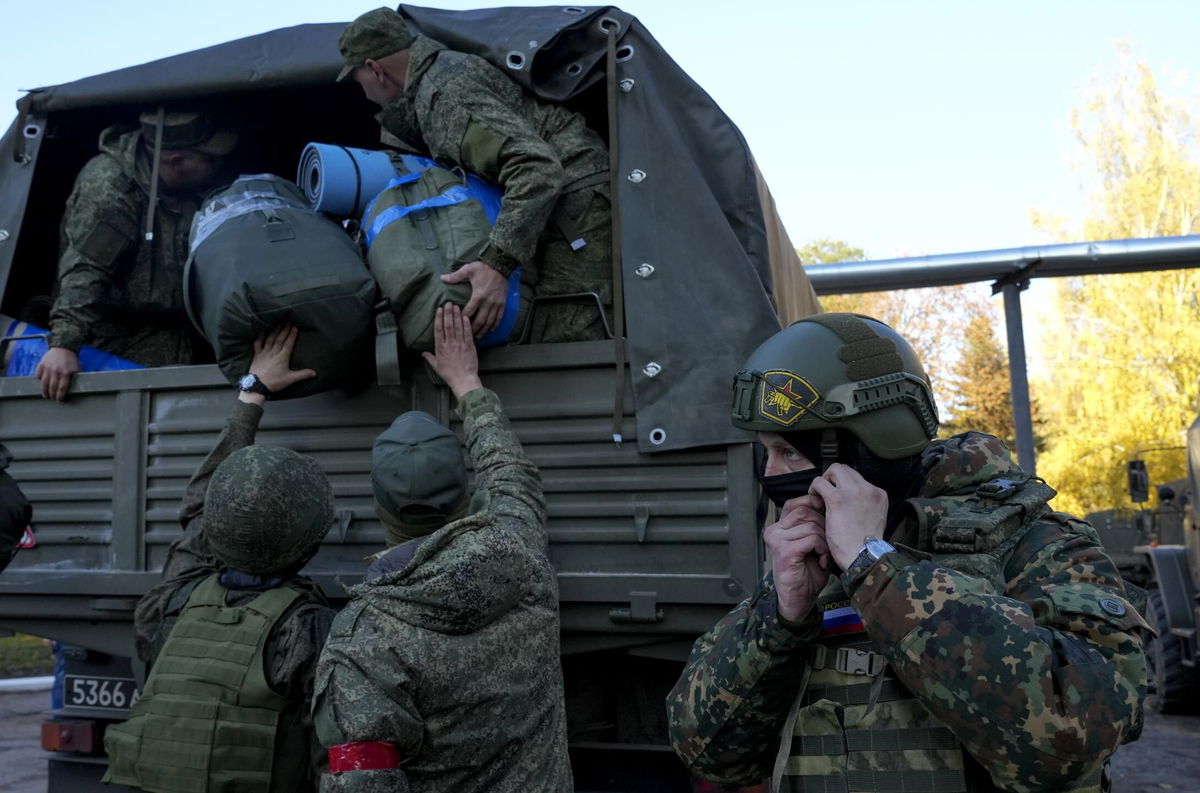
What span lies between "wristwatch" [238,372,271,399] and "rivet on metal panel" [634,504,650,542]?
0.98m

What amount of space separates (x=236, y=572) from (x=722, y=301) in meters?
1.34

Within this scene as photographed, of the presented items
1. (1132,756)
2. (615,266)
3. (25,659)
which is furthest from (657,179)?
(25,659)

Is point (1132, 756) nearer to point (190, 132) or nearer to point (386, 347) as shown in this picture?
point (386, 347)

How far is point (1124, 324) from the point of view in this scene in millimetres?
22125

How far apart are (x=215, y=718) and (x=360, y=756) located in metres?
0.58

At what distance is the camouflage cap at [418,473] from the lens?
96.7 inches

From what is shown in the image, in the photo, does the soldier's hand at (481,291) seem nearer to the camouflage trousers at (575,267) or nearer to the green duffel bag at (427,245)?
the green duffel bag at (427,245)

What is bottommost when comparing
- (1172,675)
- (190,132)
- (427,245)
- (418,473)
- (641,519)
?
(1172,675)

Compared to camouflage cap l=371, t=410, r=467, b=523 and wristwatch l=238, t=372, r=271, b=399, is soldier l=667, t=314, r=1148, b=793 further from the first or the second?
wristwatch l=238, t=372, r=271, b=399

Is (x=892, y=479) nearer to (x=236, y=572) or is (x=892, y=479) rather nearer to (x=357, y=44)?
(x=236, y=572)

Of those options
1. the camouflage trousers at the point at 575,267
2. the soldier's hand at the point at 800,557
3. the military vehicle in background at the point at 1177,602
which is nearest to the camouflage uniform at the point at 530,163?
the camouflage trousers at the point at 575,267

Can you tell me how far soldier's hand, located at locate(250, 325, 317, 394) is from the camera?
2918 millimetres

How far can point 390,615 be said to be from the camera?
2.18 meters

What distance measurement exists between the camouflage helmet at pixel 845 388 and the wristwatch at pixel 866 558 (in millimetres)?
192
